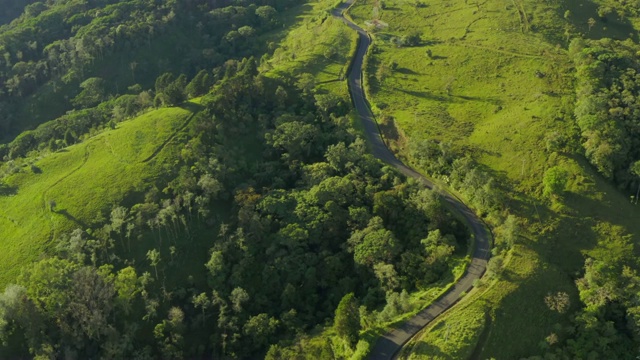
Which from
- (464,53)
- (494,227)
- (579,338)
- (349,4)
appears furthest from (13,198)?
(349,4)

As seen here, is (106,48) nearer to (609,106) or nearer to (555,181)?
(555,181)

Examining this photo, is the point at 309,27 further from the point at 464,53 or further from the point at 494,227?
the point at 494,227

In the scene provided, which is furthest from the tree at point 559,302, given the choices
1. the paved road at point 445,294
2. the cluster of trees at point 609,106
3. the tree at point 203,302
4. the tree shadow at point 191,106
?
the tree shadow at point 191,106

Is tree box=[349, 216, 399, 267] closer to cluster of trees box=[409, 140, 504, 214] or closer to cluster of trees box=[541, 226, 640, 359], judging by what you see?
cluster of trees box=[409, 140, 504, 214]

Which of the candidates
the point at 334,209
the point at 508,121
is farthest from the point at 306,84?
the point at 508,121

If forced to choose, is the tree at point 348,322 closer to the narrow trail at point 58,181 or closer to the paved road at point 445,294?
the paved road at point 445,294
